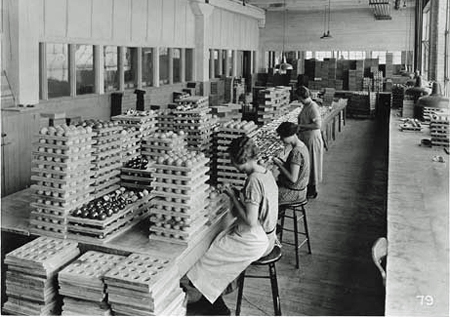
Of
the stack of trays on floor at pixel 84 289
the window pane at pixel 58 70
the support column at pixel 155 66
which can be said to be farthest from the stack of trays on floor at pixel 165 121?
the support column at pixel 155 66

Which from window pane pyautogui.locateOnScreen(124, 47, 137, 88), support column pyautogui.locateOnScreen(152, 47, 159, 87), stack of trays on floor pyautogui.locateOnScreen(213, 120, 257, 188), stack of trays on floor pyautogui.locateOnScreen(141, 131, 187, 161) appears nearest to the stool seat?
stack of trays on floor pyautogui.locateOnScreen(213, 120, 257, 188)

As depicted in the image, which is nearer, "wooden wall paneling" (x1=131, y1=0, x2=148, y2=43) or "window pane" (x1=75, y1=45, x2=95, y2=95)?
"window pane" (x1=75, y1=45, x2=95, y2=95)

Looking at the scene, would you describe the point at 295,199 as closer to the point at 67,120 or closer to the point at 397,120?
the point at 67,120

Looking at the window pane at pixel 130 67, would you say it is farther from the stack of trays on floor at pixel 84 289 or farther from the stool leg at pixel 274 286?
the stack of trays on floor at pixel 84 289

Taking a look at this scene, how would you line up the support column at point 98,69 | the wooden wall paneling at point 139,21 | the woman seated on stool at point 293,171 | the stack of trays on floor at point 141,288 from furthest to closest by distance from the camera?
1. the wooden wall paneling at point 139,21
2. the support column at point 98,69
3. the woman seated on stool at point 293,171
4. the stack of trays on floor at point 141,288

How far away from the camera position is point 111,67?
12.8m

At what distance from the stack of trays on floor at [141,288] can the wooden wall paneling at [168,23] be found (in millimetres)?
11660

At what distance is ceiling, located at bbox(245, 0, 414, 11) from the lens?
19219 millimetres

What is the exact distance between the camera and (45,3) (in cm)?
942

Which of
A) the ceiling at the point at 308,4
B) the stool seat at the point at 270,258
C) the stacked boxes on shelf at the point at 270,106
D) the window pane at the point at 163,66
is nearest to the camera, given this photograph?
the stool seat at the point at 270,258

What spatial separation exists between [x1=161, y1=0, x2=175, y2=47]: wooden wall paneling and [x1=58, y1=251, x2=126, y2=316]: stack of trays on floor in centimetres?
1159

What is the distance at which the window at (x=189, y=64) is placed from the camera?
16.8 metres

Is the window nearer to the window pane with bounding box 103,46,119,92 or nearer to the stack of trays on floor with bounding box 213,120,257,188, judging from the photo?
the window pane with bounding box 103,46,119,92

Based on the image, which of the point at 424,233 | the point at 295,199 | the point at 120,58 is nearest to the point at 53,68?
the point at 120,58
